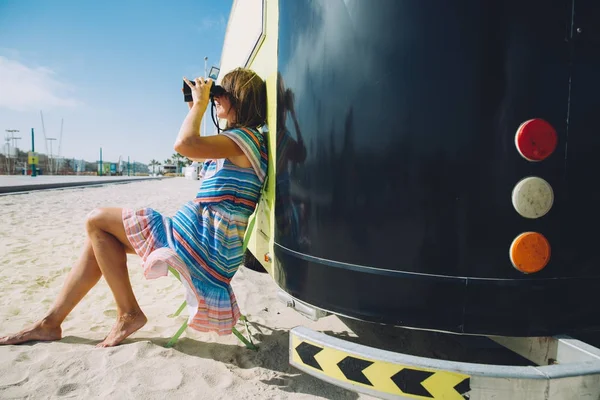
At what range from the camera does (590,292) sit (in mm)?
1188

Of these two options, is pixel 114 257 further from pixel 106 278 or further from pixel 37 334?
pixel 37 334

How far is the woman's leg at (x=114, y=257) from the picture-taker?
6.29 ft

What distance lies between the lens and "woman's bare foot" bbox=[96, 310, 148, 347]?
197 centimetres

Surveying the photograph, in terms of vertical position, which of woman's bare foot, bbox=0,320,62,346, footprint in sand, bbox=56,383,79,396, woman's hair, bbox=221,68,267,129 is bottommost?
footprint in sand, bbox=56,383,79,396

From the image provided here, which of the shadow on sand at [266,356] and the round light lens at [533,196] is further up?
the round light lens at [533,196]

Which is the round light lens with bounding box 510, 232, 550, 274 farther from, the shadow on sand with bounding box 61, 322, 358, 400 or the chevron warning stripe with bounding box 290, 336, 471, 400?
the shadow on sand with bounding box 61, 322, 358, 400

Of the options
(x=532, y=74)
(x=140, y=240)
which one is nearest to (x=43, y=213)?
(x=140, y=240)

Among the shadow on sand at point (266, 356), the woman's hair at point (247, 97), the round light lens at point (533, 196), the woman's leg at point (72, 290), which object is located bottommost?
the shadow on sand at point (266, 356)

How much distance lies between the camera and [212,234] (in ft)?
6.17

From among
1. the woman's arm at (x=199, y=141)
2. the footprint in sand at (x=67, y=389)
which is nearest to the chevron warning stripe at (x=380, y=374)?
the woman's arm at (x=199, y=141)

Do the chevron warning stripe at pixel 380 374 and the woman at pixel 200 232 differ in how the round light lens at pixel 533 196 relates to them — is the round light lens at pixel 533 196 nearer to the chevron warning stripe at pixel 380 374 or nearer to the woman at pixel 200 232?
the chevron warning stripe at pixel 380 374

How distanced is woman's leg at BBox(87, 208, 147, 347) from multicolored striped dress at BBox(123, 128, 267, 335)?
89 mm

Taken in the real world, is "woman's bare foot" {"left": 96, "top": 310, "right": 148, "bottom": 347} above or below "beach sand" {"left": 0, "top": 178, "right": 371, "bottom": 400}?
above

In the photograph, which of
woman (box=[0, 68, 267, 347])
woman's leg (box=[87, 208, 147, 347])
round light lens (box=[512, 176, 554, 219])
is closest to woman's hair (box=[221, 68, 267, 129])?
woman (box=[0, 68, 267, 347])
